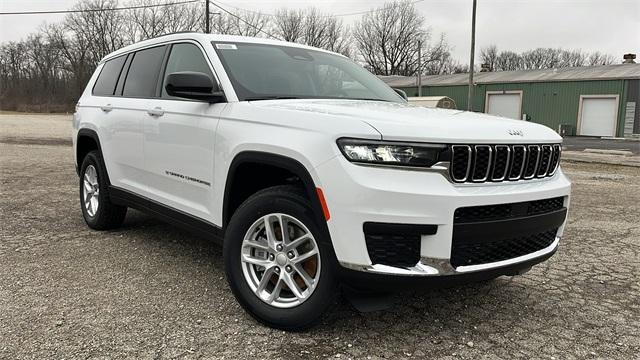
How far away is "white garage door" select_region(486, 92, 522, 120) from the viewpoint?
1533 inches

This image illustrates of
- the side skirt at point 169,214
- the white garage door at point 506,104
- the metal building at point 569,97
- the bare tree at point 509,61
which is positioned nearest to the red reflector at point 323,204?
the side skirt at point 169,214

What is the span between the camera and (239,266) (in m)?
3.14

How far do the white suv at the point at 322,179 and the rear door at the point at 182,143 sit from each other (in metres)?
0.01

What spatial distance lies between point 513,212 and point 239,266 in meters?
1.61

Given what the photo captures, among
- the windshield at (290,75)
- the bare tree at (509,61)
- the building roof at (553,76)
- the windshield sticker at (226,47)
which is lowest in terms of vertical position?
the windshield at (290,75)

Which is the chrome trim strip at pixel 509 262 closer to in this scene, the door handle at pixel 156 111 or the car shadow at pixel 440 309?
the car shadow at pixel 440 309

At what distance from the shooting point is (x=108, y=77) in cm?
523

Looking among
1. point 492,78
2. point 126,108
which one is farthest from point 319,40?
point 126,108

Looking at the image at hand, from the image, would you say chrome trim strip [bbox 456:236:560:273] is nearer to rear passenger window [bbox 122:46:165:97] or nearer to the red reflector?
the red reflector

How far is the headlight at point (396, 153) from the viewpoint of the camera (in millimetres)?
2545

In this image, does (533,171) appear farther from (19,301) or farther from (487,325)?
(19,301)

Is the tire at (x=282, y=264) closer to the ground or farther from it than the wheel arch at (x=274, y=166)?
closer to the ground

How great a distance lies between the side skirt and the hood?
3.04 feet

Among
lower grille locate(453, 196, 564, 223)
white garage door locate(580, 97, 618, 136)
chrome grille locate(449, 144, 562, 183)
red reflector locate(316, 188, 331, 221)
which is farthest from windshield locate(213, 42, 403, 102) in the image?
white garage door locate(580, 97, 618, 136)
